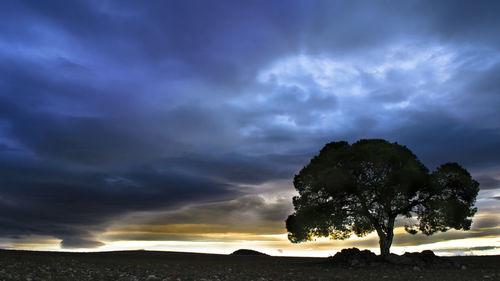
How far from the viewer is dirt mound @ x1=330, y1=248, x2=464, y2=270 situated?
36.7 metres

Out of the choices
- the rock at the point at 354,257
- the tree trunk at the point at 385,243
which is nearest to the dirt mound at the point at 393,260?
the rock at the point at 354,257

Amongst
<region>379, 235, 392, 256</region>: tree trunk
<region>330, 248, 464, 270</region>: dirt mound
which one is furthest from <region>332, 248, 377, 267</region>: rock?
<region>379, 235, 392, 256</region>: tree trunk

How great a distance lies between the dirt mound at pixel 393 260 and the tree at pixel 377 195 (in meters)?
2.27

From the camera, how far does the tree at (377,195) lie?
39.7 m

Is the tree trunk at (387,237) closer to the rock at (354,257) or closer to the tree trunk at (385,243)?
the tree trunk at (385,243)

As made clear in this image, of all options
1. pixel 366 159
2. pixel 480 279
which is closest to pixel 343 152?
pixel 366 159

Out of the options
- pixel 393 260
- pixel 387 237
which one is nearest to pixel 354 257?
pixel 393 260

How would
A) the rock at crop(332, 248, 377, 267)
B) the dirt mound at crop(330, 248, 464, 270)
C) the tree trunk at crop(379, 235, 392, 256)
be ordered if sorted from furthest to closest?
→ the tree trunk at crop(379, 235, 392, 256) → the rock at crop(332, 248, 377, 267) → the dirt mound at crop(330, 248, 464, 270)

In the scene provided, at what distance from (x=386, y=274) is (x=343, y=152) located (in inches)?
594

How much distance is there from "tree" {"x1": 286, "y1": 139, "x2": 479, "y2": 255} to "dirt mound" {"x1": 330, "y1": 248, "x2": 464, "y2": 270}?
2.27 metres

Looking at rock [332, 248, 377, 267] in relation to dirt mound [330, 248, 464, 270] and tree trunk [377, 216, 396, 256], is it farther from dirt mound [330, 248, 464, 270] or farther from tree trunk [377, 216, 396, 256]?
tree trunk [377, 216, 396, 256]

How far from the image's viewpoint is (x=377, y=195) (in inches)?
1603

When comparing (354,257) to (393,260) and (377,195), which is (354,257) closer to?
(393,260)

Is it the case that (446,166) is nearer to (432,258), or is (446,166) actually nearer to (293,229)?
(432,258)
